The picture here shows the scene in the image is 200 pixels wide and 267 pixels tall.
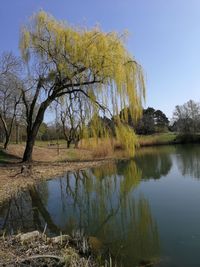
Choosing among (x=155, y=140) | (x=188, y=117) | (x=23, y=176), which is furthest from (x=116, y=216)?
(x=188, y=117)

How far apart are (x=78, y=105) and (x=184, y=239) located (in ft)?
44.4

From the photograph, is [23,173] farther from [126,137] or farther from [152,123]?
[152,123]

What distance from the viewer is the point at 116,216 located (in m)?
9.56

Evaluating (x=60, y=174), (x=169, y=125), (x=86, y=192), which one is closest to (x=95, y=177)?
(x=60, y=174)

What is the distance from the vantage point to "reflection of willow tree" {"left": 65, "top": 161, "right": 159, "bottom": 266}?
6.98 metres

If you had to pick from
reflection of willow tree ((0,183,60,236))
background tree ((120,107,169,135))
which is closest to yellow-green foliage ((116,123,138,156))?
reflection of willow tree ((0,183,60,236))

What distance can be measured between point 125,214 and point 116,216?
0.29 metres

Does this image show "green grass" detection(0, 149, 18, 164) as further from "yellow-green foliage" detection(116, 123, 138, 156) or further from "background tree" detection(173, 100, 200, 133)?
"background tree" detection(173, 100, 200, 133)

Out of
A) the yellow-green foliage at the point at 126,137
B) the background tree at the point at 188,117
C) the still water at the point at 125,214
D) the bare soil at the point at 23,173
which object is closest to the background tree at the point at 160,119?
the background tree at the point at 188,117

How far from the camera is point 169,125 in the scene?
81.1 meters

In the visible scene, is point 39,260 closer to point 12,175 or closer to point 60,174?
point 12,175

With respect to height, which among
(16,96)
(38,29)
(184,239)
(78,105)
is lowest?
(184,239)

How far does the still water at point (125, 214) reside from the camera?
6805 millimetres

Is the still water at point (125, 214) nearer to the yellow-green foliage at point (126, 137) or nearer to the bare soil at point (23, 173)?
the bare soil at point (23, 173)
